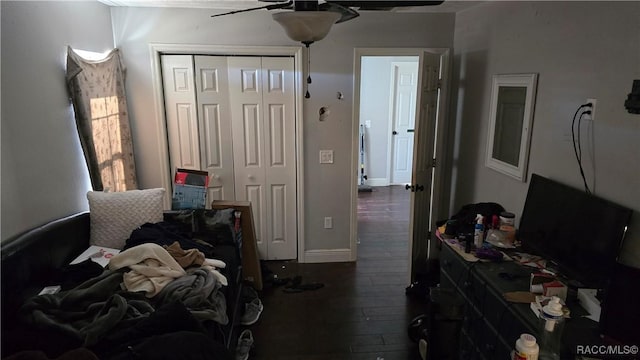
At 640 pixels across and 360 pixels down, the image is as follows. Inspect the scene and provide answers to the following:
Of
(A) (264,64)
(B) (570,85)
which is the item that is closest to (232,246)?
(A) (264,64)

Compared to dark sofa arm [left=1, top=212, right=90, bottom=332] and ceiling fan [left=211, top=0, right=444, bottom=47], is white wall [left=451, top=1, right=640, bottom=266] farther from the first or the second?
dark sofa arm [left=1, top=212, right=90, bottom=332]

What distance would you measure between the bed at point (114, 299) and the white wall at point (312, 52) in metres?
1.37

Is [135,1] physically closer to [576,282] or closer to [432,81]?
[432,81]

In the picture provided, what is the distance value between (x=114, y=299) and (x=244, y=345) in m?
1.15

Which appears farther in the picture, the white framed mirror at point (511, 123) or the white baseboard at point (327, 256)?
the white baseboard at point (327, 256)

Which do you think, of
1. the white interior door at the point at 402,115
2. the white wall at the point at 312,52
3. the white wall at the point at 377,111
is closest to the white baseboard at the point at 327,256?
the white wall at the point at 312,52

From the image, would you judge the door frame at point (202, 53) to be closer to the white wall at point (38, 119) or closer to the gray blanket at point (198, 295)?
the white wall at point (38, 119)

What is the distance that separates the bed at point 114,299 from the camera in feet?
5.52

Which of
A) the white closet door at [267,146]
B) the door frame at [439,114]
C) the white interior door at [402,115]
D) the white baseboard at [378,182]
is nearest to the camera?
the door frame at [439,114]

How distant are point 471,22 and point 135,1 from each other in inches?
113

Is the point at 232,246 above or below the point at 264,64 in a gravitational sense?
below

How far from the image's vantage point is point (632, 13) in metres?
1.80

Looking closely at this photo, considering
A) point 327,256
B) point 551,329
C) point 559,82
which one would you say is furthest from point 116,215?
point 559,82

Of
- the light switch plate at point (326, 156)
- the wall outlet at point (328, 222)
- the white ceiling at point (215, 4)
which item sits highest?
the white ceiling at point (215, 4)
